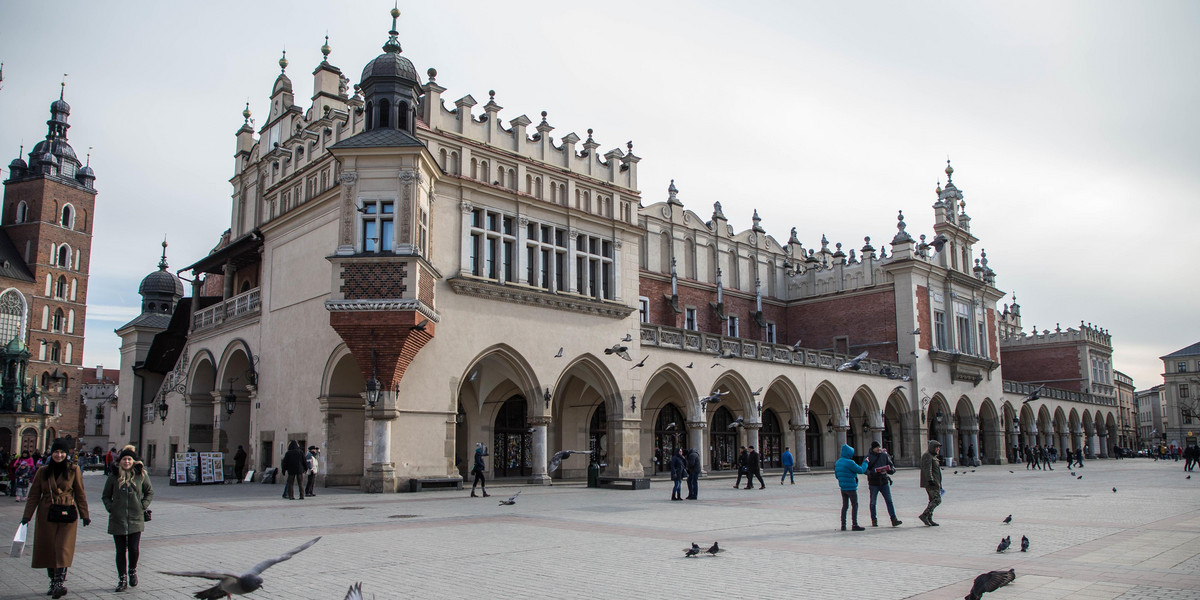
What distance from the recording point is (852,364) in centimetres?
3838

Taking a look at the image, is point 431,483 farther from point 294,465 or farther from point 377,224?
point 377,224

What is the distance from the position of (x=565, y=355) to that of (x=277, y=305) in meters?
10.1

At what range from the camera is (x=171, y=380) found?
1458 inches

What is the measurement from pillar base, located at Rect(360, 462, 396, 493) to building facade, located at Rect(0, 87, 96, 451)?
193 ft

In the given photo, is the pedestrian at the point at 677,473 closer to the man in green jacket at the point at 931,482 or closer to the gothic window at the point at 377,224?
the man in green jacket at the point at 931,482

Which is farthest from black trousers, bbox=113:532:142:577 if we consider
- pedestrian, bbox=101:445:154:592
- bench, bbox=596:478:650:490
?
bench, bbox=596:478:650:490

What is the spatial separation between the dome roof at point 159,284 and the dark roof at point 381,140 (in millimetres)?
32538

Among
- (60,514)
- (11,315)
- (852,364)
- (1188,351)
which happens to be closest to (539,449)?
(852,364)

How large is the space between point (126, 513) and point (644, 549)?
6.06 meters

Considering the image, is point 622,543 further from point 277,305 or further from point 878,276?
point 878,276

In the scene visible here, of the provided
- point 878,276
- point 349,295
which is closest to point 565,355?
point 349,295

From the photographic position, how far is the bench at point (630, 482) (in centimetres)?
2432

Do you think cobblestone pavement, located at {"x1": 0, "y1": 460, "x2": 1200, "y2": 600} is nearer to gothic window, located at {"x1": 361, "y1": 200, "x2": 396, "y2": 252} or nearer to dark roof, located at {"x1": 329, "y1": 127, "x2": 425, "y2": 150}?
gothic window, located at {"x1": 361, "y1": 200, "x2": 396, "y2": 252}

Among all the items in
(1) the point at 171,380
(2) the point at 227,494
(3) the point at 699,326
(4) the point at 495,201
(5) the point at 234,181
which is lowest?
(2) the point at 227,494
